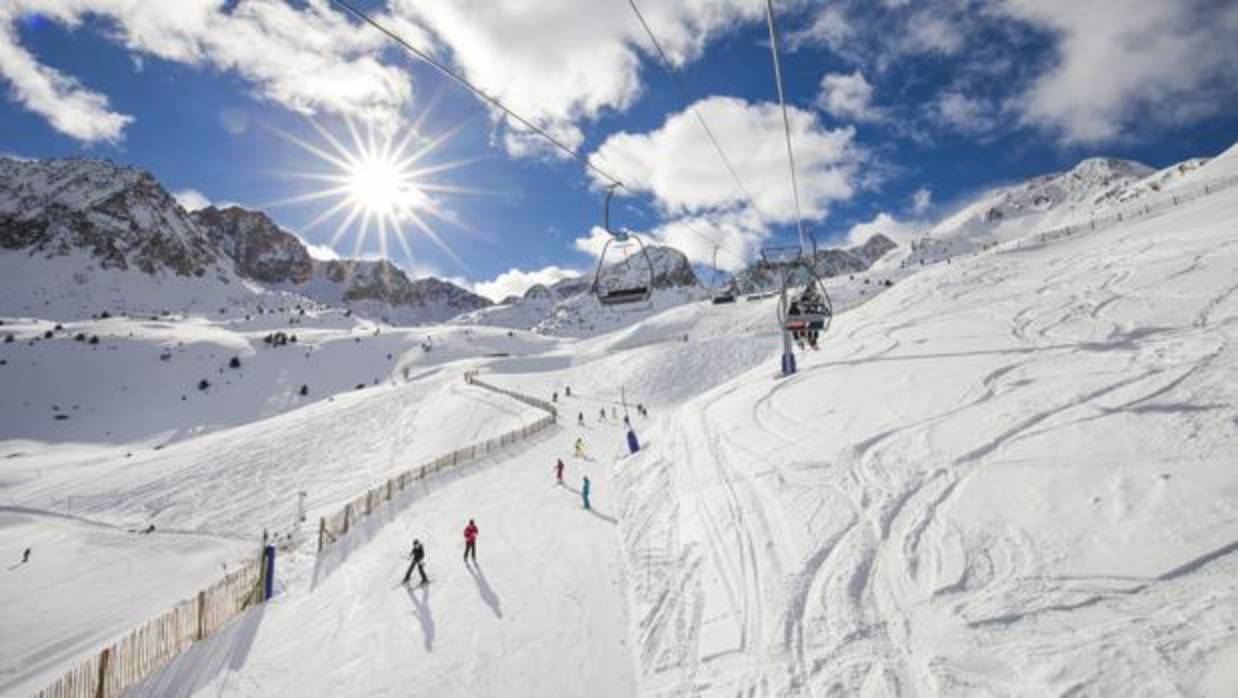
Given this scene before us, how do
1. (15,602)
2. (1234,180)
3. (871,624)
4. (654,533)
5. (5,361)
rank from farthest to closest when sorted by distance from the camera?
(5,361) < (1234,180) < (15,602) < (654,533) < (871,624)

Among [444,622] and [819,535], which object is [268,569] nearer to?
[444,622]

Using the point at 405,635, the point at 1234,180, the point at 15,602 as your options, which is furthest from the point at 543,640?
the point at 1234,180

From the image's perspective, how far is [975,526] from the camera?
37.8 feet

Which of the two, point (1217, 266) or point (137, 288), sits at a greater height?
point (137, 288)

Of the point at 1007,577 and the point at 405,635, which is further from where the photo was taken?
the point at 405,635

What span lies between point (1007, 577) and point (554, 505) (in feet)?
49.8

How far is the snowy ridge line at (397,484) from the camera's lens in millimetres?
20891

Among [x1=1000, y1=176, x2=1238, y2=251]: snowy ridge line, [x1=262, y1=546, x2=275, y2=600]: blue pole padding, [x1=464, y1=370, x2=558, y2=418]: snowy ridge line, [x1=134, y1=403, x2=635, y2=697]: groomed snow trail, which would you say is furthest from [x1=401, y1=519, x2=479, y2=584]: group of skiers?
[x1=1000, y1=176, x2=1238, y2=251]: snowy ridge line

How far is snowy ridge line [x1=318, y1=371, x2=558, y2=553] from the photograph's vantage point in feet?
68.5

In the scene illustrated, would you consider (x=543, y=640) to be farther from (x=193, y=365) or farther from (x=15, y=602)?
(x=193, y=365)

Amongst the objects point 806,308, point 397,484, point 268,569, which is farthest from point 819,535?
point 397,484

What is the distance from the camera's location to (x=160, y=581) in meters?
22.5

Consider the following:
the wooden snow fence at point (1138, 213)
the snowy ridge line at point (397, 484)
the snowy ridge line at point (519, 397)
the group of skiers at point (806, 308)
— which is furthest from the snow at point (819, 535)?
the wooden snow fence at point (1138, 213)

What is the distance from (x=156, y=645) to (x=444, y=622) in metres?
6.88
